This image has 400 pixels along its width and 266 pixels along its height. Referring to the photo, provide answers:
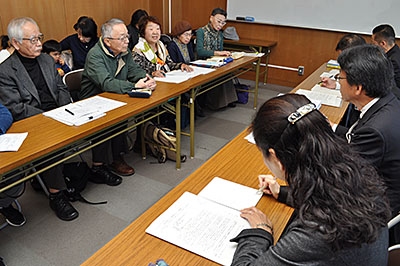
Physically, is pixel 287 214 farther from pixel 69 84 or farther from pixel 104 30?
pixel 69 84

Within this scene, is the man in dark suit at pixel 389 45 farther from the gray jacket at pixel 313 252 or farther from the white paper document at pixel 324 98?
the gray jacket at pixel 313 252

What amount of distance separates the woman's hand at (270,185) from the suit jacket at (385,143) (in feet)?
1.34

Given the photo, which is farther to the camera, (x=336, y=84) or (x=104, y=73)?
(x=336, y=84)

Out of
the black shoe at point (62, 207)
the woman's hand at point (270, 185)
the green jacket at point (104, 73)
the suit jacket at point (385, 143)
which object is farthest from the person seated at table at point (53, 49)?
the suit jacket at point (385, 143)

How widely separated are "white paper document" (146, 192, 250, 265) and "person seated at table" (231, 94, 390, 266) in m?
0.21

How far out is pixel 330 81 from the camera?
3059mm

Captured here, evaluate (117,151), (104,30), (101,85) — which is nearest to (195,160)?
(117,151)

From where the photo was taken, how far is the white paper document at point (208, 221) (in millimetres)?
1102

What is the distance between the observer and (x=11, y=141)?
176 cm

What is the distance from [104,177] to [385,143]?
2.19 meters

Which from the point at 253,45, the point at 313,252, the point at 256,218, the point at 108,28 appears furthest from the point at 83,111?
the point at 253,45

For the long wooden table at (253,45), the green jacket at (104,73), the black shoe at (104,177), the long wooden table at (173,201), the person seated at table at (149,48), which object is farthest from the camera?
the long wooden table at (253,45)

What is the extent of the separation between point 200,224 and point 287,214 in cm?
36

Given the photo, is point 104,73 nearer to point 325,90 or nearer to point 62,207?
point 62,207
